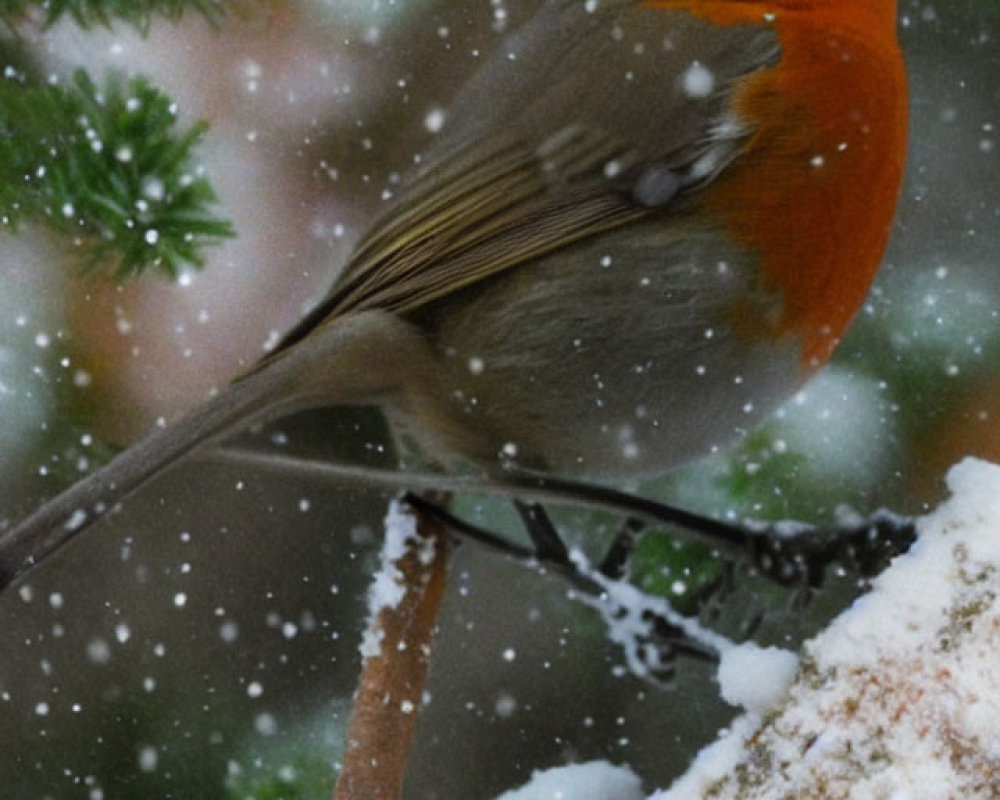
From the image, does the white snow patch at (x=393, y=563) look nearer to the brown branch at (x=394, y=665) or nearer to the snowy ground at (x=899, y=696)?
the brown branch at (x=394, y=665)

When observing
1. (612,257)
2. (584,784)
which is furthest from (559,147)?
(584,784)

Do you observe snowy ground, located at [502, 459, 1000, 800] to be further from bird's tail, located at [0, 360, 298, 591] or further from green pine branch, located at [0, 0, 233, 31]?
green pine branch, located at [0, 0, 233, 31]

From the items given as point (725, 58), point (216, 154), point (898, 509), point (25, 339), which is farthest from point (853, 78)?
point (25, 339)

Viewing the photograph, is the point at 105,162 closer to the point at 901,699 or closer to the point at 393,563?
the point at 393,563

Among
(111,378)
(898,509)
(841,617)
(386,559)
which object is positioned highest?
(111,378)

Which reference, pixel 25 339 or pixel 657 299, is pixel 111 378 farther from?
pixel 657 299

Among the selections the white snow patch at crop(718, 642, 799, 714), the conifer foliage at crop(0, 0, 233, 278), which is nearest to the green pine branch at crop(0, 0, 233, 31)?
the conifer foliage at crop(0, 0, 233, 278)

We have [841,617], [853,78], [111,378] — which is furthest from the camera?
[111,378]
